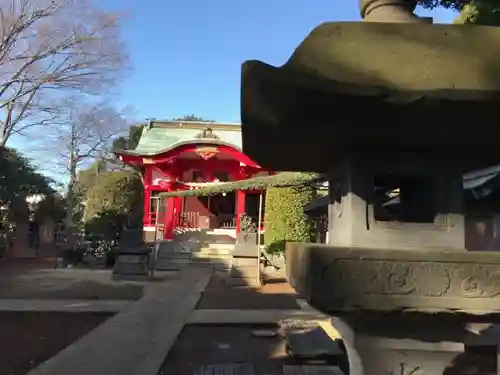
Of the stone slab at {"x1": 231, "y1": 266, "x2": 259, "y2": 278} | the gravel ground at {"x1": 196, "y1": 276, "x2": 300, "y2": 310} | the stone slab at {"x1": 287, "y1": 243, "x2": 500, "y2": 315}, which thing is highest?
the stone slab at {"x1": 287, "y1": 243, "x2": 500, "y2": 315}

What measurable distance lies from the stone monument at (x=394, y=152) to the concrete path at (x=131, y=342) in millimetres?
3466

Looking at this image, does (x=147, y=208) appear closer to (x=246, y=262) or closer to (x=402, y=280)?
(x=246, y=262)

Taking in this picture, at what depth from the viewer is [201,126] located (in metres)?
27.0

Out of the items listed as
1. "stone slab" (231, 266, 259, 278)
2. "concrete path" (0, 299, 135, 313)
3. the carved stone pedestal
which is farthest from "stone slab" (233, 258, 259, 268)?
the carved stone pedestal

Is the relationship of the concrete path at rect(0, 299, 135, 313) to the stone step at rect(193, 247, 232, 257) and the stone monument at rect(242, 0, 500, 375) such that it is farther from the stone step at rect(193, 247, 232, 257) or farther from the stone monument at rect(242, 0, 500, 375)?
the stone step at rect(193, 247, 232, 257)

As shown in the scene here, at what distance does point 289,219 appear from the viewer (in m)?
15.5

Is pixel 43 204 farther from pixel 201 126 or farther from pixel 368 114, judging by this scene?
pixel 368 114

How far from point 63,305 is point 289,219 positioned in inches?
305

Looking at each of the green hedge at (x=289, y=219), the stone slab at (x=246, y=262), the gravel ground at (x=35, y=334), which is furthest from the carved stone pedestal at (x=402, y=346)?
the stone slab at (x=246, y=262)

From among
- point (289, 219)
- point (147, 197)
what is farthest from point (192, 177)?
point (289, 219)

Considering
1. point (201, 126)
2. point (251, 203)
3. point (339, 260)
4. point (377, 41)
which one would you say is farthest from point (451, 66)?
point (201, 126)

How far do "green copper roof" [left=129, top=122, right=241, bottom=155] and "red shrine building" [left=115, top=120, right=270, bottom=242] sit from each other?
2.1 inches

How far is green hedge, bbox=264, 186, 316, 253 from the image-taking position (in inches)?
608

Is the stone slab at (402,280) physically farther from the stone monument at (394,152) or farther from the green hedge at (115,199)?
the green hedge at (115,199)
